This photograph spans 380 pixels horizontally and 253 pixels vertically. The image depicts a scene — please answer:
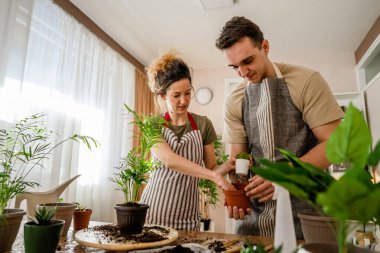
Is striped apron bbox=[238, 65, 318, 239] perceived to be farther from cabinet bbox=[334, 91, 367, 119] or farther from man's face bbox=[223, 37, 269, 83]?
cabinet bbox=[334, 91, 367, 119]

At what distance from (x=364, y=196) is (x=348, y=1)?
11.4 ft

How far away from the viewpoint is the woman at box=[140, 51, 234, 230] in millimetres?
1447

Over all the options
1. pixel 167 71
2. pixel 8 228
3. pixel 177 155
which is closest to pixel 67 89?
pixel 167 71

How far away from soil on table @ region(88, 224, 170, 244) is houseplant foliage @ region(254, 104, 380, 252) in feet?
2.17

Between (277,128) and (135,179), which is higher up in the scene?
(277,128)

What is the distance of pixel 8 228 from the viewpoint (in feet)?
2.73

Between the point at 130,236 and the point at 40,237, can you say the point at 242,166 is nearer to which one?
the point at 130,236

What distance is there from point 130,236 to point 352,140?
33.6 inches

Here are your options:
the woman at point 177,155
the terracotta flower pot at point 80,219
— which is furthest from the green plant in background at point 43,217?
the woman at point 177,155

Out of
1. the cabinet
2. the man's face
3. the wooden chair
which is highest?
the cabinet

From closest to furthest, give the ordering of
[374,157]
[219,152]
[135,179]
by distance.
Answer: [374,157], [135,179], [219,152]

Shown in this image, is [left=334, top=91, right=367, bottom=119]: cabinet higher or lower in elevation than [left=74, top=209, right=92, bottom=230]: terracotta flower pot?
higher

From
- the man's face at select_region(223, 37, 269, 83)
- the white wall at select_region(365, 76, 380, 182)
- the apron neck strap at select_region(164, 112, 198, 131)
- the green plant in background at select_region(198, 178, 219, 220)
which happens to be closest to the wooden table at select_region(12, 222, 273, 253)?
the apron neck strap at select_region(164, 112, 198, 131)

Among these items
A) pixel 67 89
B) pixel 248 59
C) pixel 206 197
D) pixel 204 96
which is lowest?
pixel 206 197
